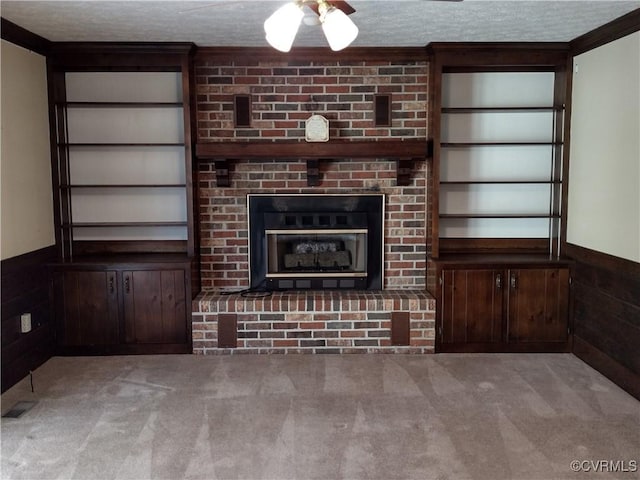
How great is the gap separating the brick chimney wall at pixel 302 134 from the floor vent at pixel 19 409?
1.67 m

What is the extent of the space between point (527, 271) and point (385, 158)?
146 cm

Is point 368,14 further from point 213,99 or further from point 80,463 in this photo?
point 80,463

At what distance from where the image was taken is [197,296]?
450 cm

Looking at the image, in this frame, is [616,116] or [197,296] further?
[197,296]

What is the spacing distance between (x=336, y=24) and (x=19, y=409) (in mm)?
2924

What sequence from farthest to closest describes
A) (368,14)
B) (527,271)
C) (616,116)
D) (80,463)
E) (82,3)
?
(527,271)
(616,116)
(368,14)
(82,3)
(80,463)

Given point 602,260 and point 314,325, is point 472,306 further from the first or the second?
point 314,325

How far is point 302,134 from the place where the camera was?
4.62m

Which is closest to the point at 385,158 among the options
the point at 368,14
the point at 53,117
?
the point at 368,14

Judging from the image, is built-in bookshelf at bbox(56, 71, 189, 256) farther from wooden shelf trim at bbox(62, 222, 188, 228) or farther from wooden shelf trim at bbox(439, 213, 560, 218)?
wooden shelf trim at bbox(439, 213, 560, 218)

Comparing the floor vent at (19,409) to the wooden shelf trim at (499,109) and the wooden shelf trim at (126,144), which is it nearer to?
the wooden shelf trim at (126,144)

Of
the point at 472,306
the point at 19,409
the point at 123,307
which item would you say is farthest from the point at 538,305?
the point at 19,409

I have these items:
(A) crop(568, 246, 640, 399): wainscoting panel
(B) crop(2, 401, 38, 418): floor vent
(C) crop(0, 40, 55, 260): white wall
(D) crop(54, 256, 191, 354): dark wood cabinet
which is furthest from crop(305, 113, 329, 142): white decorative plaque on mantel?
(B) crop(2, 401, 38, 418): floor vent

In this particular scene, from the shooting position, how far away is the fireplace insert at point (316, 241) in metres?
4.66
